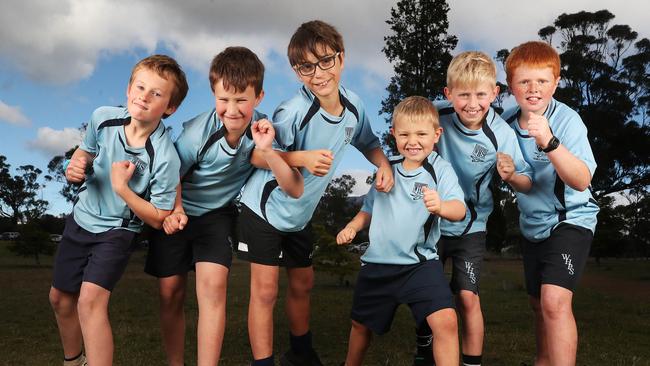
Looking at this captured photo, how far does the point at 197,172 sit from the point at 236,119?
0.55 metres

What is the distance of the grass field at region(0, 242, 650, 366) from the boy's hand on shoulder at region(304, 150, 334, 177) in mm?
3118

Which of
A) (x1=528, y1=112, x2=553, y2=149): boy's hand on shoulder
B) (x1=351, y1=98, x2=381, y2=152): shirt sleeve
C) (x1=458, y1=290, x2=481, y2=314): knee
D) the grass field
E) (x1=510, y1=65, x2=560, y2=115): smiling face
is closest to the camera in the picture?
(x1=528, y1=112, x2=553, y2=149): boy's hand on shoulder

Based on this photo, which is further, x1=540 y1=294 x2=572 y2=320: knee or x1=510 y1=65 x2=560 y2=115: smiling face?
x1=510 y1=65 x2=560 y2=115: smiling face

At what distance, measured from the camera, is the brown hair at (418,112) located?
4.47 meters

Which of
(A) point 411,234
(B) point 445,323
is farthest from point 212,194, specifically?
(B) point 445,323

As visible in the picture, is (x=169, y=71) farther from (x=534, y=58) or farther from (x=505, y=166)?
(x=534, y=58)

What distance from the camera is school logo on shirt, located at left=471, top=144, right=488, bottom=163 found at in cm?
477

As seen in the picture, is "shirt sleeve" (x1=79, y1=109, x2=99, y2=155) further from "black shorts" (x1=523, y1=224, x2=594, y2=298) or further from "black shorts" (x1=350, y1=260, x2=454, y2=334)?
"black shorts" (x1=523, y1=224, x2=594, y2=298)

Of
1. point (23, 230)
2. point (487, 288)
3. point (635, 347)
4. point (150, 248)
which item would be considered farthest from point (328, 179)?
point (23, 230)

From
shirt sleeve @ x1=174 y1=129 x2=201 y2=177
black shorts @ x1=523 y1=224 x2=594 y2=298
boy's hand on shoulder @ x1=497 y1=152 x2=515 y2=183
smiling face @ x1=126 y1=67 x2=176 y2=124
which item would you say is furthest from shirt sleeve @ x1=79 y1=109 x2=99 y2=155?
black shorts @ x1=523 y1=224 x2=594 y2=298

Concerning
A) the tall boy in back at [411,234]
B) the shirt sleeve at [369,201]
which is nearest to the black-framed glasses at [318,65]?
the tall boy in back at [411,234]

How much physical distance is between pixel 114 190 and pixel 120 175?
20 cm

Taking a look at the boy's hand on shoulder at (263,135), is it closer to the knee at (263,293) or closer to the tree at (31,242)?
the knee at (263,293)

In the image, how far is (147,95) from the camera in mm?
4461
